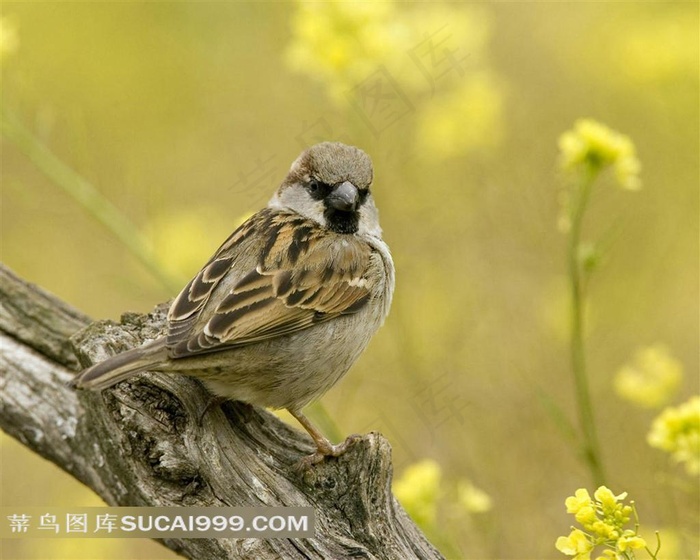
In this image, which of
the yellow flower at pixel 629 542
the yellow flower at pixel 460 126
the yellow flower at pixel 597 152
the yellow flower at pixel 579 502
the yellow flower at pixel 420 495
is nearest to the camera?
the yellow flower at pixel 629 542

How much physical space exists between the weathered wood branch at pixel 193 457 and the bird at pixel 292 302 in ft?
0.39

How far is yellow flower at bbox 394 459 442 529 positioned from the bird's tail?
1161mm

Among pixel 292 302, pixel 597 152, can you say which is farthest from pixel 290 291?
pixel 597 152

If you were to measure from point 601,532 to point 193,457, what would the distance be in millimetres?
1488

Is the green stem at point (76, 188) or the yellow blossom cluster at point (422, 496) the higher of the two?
the green stem at point (76, 188)

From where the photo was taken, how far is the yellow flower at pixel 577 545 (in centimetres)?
248

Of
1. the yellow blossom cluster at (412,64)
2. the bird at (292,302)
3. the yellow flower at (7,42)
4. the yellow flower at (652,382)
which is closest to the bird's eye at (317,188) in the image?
the bird at (292,302)

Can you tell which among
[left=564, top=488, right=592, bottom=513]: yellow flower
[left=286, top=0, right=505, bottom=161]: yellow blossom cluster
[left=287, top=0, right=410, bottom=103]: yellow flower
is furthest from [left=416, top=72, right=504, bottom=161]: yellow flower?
[left=564, top=488, right=592, bottom=513]: yellow flower

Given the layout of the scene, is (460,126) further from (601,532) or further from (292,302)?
(601,532)

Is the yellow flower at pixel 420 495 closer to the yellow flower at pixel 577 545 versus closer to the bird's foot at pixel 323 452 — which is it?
the bird's foot at pixel 323 452

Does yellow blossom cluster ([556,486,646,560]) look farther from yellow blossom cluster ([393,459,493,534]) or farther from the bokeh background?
yellow blossom cluster ([393,459,493,534])

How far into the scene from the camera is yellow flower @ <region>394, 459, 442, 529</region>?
12.7 feet

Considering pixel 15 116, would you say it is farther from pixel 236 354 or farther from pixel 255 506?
pixel 255 506

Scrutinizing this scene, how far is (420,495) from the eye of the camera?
3881mm
